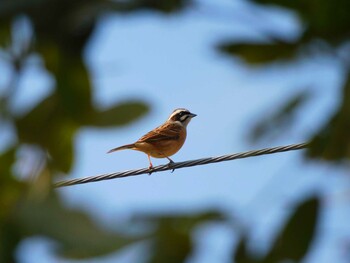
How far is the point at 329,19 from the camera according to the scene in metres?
0.86

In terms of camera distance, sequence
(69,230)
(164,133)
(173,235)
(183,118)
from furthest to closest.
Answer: (183,118), (164,133), (173,235), (69,230)

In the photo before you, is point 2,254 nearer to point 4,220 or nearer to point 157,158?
point 4,220

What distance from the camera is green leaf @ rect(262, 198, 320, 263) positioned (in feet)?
2.57

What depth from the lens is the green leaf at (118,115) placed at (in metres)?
0.71

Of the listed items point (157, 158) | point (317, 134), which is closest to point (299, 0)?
point (317, 134)

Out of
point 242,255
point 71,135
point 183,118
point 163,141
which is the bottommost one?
point 163,141

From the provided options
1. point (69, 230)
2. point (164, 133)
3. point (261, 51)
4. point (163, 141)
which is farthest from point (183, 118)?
point (69, 230)

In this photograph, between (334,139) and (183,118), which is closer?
(334,139)

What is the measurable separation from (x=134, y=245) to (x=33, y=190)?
12 cm

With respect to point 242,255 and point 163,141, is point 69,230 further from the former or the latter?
point 163,141

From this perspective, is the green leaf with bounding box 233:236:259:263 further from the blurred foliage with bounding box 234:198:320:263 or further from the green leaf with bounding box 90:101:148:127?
the green leaf with bounding box 90:101:148:127

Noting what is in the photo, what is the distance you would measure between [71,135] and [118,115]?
7 cm

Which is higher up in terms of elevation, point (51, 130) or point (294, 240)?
point (51, 130)

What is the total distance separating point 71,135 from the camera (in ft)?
2.44
